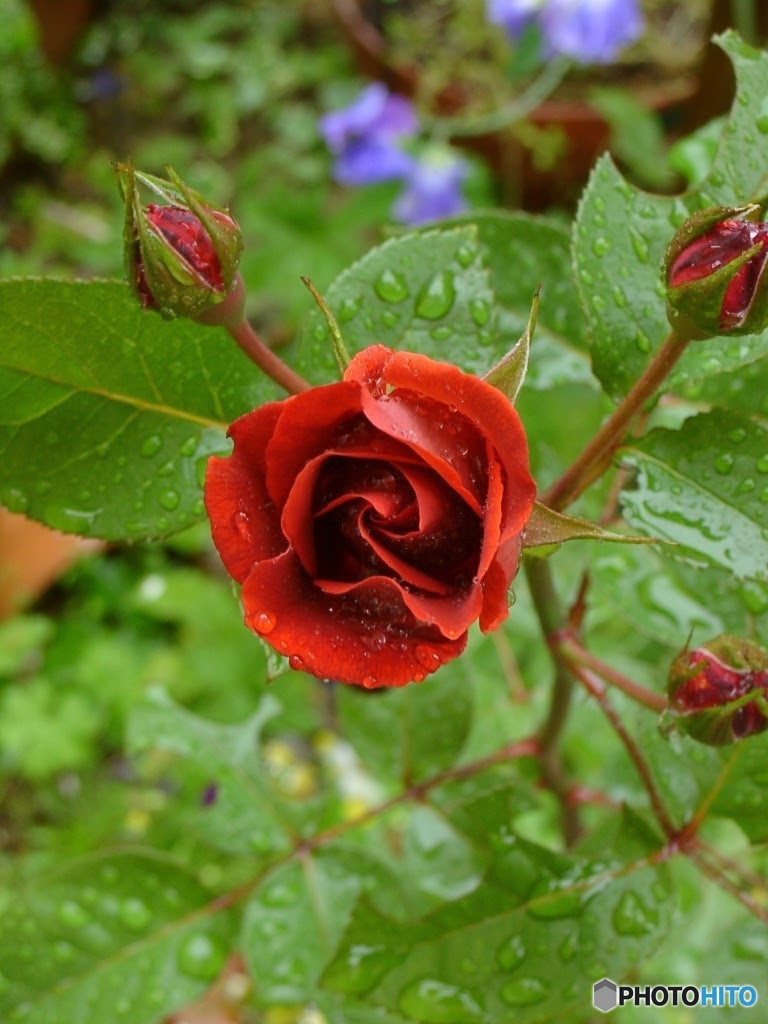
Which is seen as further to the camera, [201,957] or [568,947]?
[201,957]

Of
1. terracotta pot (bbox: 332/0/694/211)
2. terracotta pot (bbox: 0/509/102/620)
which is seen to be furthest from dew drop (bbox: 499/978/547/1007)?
terracotta pot (bbox: 332/0/694/211)

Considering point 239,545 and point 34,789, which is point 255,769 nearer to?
point 239,545

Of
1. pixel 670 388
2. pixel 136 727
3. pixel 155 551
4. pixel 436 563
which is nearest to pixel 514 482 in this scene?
pixel 436 563

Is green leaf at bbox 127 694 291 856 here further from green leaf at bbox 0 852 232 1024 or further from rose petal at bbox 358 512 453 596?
rose petal at bbox 358 512 453 596

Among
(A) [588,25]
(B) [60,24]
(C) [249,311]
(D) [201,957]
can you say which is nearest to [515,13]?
(A) [588,25]

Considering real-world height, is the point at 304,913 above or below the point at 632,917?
below

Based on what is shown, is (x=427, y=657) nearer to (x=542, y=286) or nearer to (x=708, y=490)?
(x=708, y=490)

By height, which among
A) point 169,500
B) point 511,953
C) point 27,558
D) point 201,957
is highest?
point 169,500

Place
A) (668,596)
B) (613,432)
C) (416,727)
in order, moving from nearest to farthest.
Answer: (613,432) < (668,596) < (416,727)
